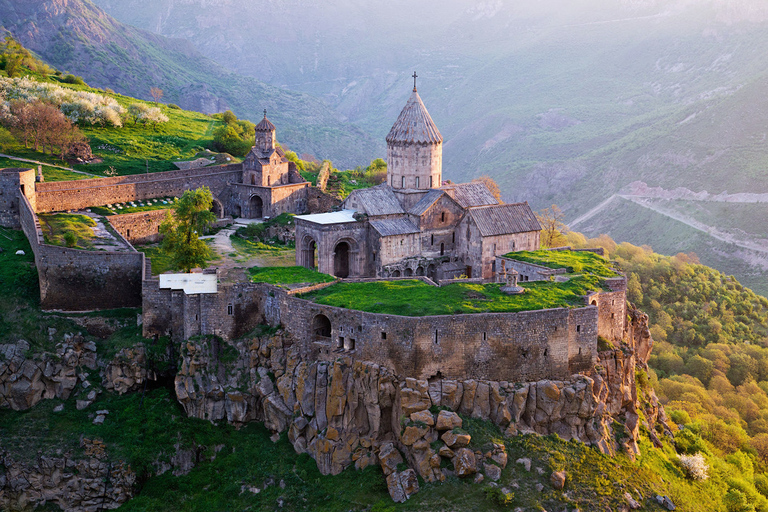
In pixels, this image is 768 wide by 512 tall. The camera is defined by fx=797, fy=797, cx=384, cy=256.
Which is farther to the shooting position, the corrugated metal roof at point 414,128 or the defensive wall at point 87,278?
the corrugated metal roof at point 414,128

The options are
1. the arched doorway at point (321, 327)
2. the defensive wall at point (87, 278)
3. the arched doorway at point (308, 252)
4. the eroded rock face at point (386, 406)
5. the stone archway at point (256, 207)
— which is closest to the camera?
the eroded rock face at point (386, 406)

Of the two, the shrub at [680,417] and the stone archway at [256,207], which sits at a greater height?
the stone archway at [256,207]

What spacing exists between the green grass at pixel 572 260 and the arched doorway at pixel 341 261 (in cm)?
786

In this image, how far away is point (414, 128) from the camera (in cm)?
4075

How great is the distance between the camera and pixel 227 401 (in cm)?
3078

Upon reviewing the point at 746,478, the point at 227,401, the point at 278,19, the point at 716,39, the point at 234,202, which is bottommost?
the point at 746,478

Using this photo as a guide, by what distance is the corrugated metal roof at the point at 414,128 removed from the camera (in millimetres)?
40594

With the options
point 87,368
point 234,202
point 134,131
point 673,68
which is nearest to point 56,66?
point 134,131

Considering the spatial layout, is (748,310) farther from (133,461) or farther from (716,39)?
(716,39)

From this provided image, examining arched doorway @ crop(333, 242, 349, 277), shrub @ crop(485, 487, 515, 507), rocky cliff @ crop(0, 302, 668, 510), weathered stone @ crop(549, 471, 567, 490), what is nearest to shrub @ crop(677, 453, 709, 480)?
rocky cliff @ crop(0, 302, 668, 510)

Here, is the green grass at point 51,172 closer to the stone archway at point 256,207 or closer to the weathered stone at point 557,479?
the stone archway at point 256,207

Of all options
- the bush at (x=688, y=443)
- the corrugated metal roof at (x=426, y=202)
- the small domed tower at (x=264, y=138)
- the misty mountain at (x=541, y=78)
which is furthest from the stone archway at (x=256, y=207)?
the misty mountain at (x=541, y=78)

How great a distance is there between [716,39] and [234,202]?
93214 millimetres

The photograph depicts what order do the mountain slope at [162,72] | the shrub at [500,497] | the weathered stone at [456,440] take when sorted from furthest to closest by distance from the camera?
the mountain slope at [162,72], the weathered stone at [456,440], the shrub at [500,497]
